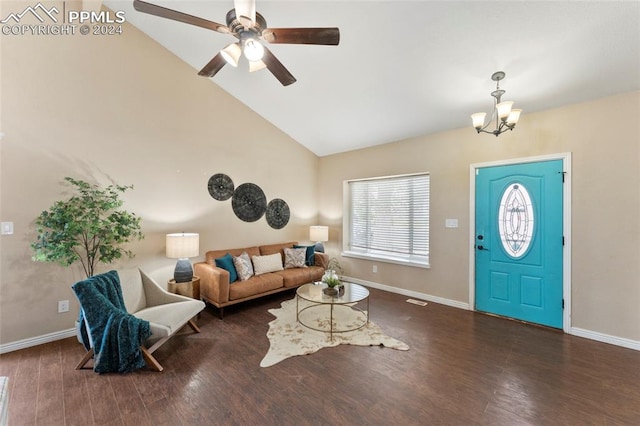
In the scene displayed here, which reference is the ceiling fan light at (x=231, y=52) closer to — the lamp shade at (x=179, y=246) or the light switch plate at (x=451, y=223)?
the lamp shade at (x=179, y=246)

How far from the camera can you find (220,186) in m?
4.15

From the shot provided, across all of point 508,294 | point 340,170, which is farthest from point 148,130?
point 508,294

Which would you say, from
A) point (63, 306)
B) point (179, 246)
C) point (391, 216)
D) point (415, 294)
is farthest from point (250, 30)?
point (415, 294)

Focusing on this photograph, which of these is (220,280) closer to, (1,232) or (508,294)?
(1,232)

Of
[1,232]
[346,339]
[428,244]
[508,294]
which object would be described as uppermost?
[1,232]

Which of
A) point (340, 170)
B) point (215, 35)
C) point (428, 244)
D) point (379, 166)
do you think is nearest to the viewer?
point (215, 35)

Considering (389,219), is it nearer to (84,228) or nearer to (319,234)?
(319,234)

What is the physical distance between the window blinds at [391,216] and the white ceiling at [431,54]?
3.41ft

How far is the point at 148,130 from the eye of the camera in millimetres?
3428

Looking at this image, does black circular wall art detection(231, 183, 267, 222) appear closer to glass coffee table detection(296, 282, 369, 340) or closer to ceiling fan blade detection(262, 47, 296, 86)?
glass coffee table detection(296, 282, 369, 340)

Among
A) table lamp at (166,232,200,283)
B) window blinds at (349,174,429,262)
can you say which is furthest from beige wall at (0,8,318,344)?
window blinds at (349,174,429,262)

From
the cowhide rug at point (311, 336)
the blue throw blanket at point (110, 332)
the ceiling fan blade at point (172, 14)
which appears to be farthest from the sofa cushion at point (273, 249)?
the ceiling fan blade at point (172, 14)

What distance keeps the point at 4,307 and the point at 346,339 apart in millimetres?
3428

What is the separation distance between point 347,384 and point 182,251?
249 centimetres
